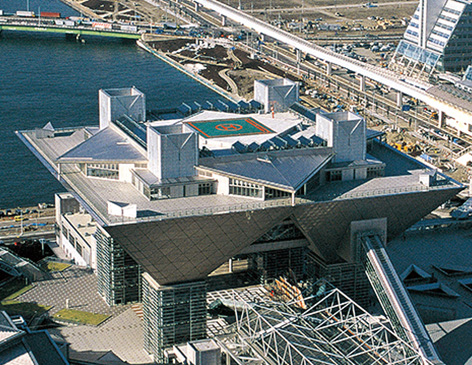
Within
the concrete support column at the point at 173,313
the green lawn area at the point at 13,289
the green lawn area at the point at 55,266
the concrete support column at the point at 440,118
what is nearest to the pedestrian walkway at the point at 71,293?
the green lawn area at the point at 13,289

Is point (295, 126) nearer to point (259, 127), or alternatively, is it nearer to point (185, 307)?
point (259, 127)

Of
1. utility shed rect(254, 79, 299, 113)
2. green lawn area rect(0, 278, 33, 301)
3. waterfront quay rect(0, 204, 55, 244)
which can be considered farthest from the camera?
waterfront quay rect(0, 204, 55, 244)

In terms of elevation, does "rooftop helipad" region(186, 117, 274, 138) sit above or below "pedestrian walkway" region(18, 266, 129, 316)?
Answer: above

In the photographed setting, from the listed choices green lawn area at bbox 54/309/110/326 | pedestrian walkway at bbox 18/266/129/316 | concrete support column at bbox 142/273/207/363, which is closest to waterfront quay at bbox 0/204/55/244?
pedestrian walkway at bbox 18/266/129/316

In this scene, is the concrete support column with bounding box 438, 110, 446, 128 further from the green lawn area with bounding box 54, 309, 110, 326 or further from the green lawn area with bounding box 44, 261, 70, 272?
the green lawn area with bounding box 54, 309, 110, 326

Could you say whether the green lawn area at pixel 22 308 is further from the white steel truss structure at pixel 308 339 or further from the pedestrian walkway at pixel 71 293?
the white steel truss structure at pixel 308 339

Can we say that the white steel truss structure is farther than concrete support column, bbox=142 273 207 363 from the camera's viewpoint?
No
